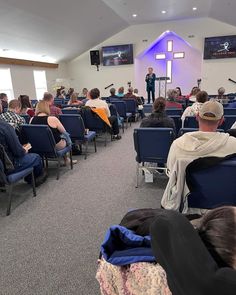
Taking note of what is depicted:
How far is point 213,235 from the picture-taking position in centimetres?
61

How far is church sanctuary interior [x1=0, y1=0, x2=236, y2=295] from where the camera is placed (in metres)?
0.63

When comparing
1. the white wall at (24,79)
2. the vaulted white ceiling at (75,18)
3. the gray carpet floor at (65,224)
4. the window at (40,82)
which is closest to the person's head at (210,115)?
the gray carpet floor at (65,224)

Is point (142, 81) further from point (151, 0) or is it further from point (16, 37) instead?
point (16, 37)

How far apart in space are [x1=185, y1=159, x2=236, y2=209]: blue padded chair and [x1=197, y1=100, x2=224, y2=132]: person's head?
363 mm

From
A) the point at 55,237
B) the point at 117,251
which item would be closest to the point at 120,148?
the point at 55,237

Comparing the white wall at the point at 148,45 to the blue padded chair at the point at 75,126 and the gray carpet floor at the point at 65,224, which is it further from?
the gray carpet floor at the point at 65,224

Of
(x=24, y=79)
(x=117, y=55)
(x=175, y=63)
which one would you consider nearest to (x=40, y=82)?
(x=24, y=79)

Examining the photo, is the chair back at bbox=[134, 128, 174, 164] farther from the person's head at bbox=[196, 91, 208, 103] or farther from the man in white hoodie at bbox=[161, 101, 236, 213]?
the person's head at bbox=[196, 91, 208, 103]

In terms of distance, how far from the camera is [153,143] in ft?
9.50

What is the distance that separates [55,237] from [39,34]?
26.0 feet

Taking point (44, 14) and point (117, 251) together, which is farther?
point (44, 14)

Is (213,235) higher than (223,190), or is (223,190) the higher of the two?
(213,235)

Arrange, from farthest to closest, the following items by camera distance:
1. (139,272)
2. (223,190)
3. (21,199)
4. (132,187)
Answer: (132,187) → (21,199) → (223,190) → (139,272)

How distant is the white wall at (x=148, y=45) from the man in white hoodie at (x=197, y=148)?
33.3ft
